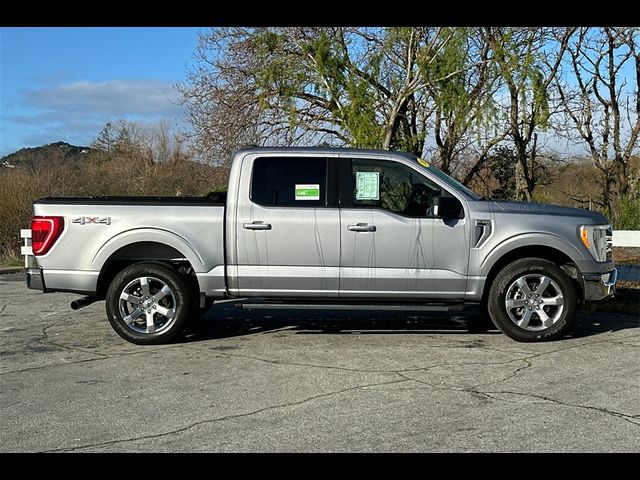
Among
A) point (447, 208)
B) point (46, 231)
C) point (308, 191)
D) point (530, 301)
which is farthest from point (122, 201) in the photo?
point (530, 301)

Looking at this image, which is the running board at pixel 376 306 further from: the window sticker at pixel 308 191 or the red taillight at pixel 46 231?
the red taillight at pixel 46 231

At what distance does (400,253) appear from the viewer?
7.26 meters

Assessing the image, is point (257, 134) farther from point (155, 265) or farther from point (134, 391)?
point (134, 391)

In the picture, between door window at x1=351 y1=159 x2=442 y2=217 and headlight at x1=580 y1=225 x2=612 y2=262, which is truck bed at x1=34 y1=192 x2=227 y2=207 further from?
headlight at x1=580 y1=225 x2=612 y2=262

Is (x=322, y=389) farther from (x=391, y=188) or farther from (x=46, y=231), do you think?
(x=46, y=231)

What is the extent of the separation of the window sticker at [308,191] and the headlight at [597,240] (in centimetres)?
287

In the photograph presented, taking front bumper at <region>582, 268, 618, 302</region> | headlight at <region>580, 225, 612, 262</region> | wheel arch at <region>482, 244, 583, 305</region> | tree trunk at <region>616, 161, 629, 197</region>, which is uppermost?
tree trunk at <region>616, 161, 629, 197</region>

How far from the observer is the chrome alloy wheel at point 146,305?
734 centimetres

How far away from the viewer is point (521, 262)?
287 inches

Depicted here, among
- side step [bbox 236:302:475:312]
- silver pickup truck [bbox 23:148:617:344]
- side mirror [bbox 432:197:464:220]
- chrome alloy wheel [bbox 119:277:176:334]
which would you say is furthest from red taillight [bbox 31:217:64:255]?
side mirror [bbox 432:197:464:220]

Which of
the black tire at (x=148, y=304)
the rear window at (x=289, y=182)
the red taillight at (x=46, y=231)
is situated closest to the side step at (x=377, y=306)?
the black tire at (x=148, y=304)

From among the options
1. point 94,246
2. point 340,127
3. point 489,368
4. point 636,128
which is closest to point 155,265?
point 94,246

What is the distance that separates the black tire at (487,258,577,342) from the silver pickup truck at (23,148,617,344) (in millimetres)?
12

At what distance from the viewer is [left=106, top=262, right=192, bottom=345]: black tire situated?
7.31m
